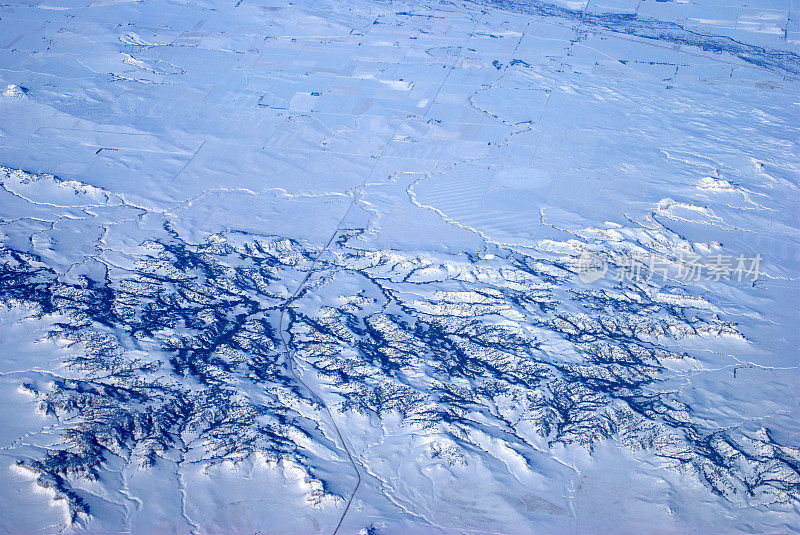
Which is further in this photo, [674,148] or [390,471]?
[674,148]

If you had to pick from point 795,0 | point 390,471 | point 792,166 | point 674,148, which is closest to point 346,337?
point 390,471

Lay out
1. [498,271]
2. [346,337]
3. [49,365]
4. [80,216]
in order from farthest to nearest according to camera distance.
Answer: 1. [80,216]
2. [498,271]
3. [346,337]
4. [49,365]

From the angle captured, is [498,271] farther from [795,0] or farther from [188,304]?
[795,0]

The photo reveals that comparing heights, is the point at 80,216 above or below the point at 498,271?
below

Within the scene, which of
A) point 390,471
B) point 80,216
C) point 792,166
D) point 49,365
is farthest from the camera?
point 792,166

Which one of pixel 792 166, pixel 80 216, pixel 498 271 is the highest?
pixel 792 166

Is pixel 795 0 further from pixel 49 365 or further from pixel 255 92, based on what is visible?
pixel 49 365
